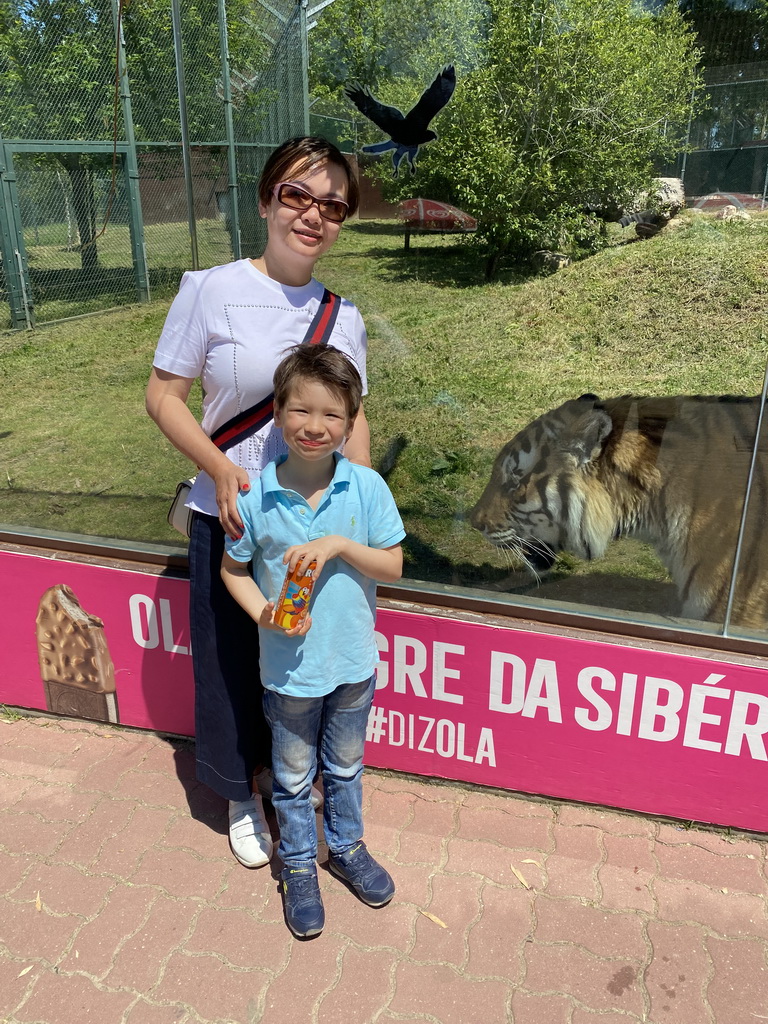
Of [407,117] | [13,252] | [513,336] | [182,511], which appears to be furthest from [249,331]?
[13,252]

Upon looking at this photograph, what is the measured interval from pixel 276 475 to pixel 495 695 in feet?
4.00

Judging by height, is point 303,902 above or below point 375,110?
below

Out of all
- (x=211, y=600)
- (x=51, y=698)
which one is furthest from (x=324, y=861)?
(x=51, y=698)

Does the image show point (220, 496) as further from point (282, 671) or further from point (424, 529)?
point (424, 529)

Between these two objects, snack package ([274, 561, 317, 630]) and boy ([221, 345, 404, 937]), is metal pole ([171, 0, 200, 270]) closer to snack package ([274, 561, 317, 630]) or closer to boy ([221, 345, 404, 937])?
boy ([221, 345, 404, 937])

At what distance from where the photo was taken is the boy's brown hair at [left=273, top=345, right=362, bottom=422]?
2027 mm

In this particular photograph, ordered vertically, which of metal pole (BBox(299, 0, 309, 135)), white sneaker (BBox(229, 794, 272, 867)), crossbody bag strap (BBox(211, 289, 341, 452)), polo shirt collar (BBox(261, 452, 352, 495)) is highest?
metal pole (BBox(299, 0, 309, 135))

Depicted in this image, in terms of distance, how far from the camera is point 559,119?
2.48 m

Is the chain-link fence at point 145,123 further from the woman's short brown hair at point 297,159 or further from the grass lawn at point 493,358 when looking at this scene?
the woman's short brown hair at point 297,159

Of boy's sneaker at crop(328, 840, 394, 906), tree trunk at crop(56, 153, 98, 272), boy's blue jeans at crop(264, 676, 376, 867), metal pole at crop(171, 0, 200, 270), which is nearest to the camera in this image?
boy's blue jeans at crop(264, 676, 376, 867)

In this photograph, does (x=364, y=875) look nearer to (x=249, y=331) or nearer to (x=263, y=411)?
(x=263, y=411)

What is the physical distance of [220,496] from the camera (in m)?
2.14

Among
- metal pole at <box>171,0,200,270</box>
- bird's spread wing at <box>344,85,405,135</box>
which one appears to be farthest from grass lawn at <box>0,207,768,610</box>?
metal pole at <box>171,0,200,270</box>

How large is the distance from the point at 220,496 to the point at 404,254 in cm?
127
